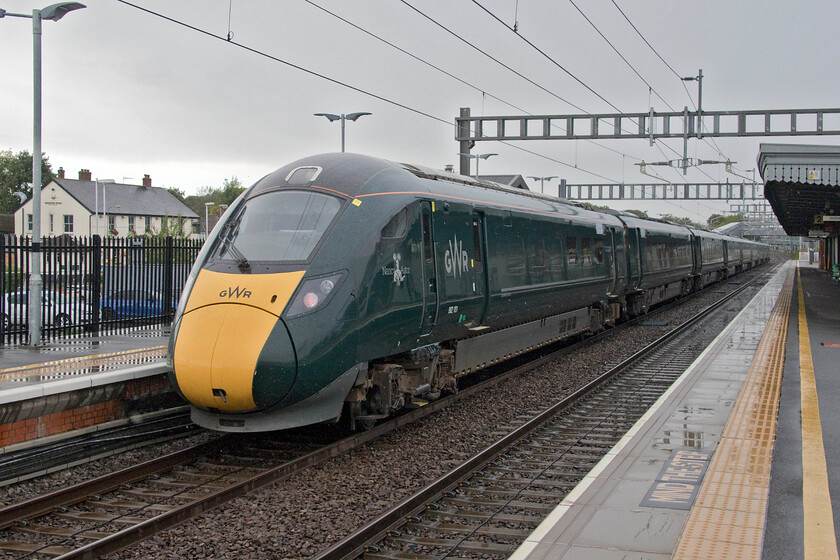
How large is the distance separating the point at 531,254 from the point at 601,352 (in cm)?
475

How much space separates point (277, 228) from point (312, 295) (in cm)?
110

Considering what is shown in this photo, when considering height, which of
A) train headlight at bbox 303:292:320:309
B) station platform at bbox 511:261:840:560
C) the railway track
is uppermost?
train headlight at bbox 303:292:320:309

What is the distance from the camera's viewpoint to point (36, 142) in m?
10.9

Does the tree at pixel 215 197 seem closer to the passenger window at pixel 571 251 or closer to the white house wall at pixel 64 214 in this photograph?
the white house wall at pixel 64 214

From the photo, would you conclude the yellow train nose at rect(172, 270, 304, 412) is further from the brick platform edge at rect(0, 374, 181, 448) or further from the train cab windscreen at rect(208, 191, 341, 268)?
the brick platform edge at rect(0, 374, 181, 448)

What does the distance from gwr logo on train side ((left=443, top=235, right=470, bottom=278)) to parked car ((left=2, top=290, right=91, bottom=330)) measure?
6607mm

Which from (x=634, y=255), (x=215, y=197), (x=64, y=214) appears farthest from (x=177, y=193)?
(x=634, y=255)

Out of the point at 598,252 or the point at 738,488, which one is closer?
the point at 738,488

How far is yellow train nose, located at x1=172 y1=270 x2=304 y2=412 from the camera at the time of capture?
7.21 meters

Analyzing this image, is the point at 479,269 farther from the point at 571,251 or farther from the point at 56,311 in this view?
the point at 56,311

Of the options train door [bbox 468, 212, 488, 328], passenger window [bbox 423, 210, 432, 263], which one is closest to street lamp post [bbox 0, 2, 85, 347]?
passenger window [bbox 423, 210, 432, 263]

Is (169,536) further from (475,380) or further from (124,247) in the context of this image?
(124,247)

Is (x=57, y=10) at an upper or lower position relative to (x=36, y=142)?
upper

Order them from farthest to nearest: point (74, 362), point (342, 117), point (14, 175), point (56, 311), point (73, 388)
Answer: point (14, 175)
point (342, 117)
point (56, 311)
point (74, 362)
point (73, 388)
